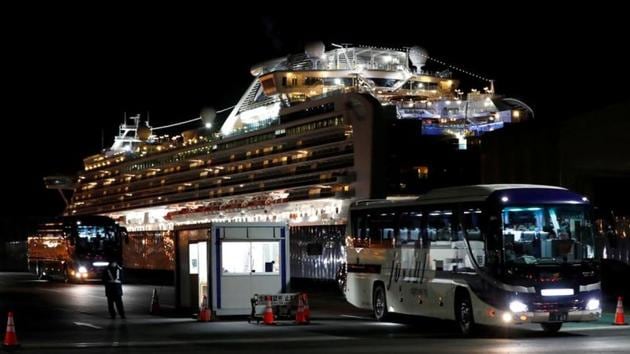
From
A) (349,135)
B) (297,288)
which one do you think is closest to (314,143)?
(349,135)

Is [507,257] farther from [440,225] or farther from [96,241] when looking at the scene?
[96,241]

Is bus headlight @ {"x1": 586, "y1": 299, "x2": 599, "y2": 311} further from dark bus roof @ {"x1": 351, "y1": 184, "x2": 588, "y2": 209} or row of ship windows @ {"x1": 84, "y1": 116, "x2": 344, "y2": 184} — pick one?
row of ship windows @ {"x1": 84, "y1": 116, "x2": 344, "y2": 184}

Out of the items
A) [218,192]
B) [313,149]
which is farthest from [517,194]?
[218,192]

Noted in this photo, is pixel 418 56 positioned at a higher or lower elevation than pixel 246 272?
higher

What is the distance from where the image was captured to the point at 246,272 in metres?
24.7

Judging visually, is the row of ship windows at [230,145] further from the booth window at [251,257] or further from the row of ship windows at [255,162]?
the booth window at [251,257]

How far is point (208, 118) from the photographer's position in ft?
284

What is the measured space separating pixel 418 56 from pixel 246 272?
178 ft

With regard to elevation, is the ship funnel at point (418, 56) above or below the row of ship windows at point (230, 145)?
above

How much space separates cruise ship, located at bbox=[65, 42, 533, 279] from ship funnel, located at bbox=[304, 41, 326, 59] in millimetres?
94

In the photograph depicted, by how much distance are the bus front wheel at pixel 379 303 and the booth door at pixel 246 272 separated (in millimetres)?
2256

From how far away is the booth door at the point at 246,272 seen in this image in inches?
961

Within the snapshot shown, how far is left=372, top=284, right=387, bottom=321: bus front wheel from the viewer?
23.9 m

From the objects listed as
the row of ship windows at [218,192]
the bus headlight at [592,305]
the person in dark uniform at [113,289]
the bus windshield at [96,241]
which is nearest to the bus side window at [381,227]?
the bus headlight at [592,305]
